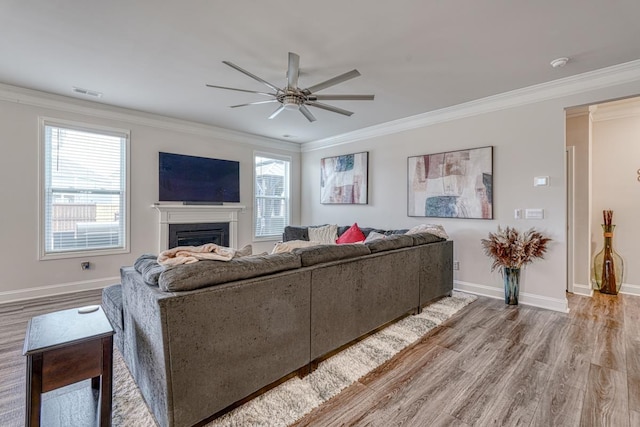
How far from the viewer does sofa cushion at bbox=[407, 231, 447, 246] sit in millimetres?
3303

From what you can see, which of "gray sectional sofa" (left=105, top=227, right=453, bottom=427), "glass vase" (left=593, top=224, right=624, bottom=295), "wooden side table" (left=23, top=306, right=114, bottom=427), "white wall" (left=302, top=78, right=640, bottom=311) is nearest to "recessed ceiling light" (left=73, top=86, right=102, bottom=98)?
"gray sectional sofa" (left=105, top=227, right=453, bottom=427)

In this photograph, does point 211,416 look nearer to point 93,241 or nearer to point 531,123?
point 93,241

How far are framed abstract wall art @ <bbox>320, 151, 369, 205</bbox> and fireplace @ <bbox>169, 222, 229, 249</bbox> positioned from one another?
2099 millimetres

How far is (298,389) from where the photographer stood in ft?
6.43

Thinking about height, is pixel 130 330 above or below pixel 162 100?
below

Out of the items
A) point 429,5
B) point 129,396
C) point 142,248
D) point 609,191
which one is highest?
point 429,5

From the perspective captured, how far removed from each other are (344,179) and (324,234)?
4.13 feet

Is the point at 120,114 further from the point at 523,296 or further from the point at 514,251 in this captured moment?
the point at 523,296

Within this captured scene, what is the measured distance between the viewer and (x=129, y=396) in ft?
6.16

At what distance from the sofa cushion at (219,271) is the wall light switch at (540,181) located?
10.6ft

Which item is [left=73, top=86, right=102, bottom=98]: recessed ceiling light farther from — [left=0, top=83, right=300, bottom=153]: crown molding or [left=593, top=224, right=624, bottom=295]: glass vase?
[left=593, top=224, right=624, bottom=295]: glass vase

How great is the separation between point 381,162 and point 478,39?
275cm

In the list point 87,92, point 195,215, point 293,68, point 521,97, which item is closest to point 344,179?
point 195,215

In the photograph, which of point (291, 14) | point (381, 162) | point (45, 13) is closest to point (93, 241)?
point (45, 13)
